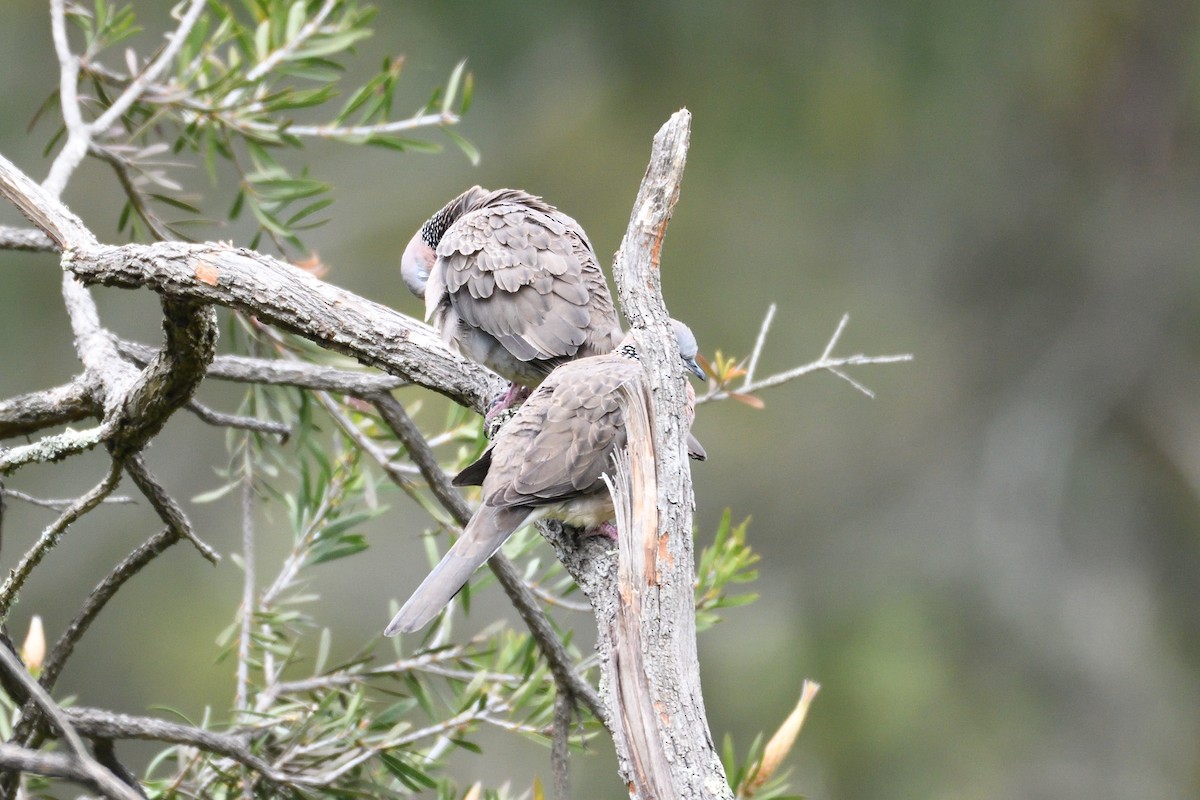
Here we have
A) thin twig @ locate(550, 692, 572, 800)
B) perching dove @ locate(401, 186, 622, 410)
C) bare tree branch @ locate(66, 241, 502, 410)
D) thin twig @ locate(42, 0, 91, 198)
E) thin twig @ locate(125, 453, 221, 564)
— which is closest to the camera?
bare tree branch @ locate(66, 241, 502, 410)

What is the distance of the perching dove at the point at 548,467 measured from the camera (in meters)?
1.63

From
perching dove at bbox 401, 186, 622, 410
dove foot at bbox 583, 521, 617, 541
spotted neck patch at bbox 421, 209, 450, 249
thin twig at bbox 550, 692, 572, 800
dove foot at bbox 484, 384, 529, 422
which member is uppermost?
spotted neck patch at bbox 421, 209, 450, 249

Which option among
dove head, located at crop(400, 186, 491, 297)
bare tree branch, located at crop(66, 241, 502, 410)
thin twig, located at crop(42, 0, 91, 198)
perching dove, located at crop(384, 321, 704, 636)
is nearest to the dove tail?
perching dove, located at crop(384, 321, 704, 636)

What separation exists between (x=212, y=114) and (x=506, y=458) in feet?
3.30

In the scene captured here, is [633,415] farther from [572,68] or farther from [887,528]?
[887,528]

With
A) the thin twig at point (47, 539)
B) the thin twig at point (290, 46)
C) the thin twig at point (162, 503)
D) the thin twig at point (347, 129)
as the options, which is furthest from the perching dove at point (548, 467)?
the thin twig at point (290, 46)

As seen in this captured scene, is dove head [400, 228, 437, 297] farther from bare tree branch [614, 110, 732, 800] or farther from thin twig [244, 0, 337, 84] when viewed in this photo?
bare tree branch [614, 110, 732, 800]

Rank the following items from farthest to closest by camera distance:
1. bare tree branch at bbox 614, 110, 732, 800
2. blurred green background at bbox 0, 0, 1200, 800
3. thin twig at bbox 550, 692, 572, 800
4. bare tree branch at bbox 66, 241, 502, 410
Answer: blurred green background at bbox 0, 0, 1200, 800
thin twig at bbox 550, 692, 572, 800
bare tree branch at bbox 66, 241, 502, 410
bare tree branch at bbox 614, 110, 732, 800

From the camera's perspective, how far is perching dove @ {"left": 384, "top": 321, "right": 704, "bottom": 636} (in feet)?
5.35

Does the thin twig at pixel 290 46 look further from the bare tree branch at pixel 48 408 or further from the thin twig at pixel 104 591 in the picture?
the thin twig at pixel 104 591

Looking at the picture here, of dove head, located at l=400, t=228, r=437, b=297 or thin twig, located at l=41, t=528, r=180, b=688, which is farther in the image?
dove head, located at l=400, t=228, r=437, b=297

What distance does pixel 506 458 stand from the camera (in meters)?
1.71

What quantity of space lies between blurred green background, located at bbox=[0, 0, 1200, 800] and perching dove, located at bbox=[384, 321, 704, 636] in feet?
14.3

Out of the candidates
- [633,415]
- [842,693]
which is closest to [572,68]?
[842,693]
